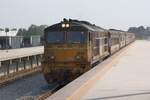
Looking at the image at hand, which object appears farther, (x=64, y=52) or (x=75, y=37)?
(x=75, y=37)

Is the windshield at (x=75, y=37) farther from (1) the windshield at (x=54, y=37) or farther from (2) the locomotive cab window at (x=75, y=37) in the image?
(1) the windshield at (x=54, y=37)

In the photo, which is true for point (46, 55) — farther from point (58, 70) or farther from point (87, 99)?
point (87, 99)

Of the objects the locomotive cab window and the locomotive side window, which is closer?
the locomotive cab window

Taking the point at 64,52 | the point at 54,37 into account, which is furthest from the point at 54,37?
the point at 64,52

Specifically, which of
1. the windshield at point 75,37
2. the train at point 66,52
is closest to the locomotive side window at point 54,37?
the train at point 66,52

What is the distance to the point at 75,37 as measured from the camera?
75.0 feet

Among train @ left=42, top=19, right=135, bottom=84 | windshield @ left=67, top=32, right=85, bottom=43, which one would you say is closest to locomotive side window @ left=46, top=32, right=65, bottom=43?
train @ left=42, top=19, right=135, bottom=84

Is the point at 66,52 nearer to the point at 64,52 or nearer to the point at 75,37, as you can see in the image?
the point at 64,52

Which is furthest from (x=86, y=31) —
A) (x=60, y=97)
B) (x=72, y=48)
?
(x=60, y=97)

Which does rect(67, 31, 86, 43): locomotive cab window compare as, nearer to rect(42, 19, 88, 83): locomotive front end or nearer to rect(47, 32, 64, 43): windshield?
rect(42, 19, 88, 83): locomotive front end

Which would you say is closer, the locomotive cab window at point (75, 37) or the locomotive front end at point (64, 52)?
the locomotive front end at point (64, 52)

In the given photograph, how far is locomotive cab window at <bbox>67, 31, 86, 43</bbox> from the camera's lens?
2269cm

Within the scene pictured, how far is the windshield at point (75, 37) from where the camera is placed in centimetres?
2269

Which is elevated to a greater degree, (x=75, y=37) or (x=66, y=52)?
(x=75, y=37)
